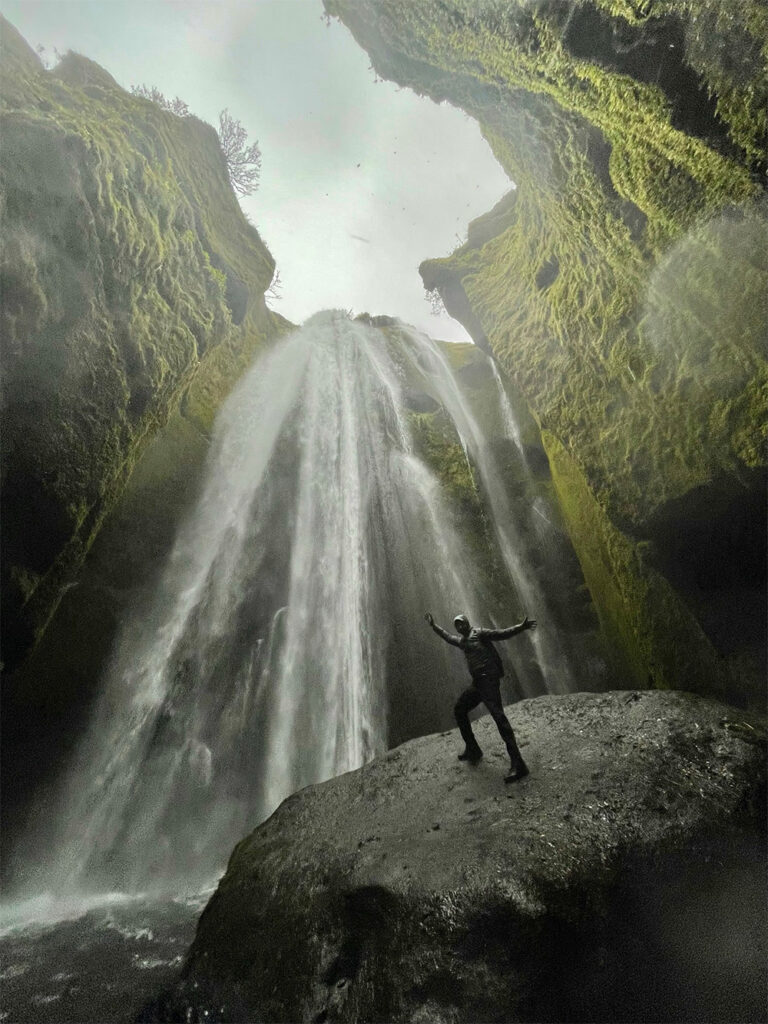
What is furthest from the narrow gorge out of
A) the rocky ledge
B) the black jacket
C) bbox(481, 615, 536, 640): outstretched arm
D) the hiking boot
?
bbox(481, 615, 536, 640): outstretched arm

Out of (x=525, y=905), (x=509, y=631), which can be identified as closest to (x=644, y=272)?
(x=509, y=631)

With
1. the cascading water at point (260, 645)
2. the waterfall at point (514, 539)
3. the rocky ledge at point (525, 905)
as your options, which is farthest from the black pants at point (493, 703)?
the waterfall at point (514, 539)

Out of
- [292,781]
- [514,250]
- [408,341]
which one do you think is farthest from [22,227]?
[408,341]

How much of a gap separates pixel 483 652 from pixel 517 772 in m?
1.25

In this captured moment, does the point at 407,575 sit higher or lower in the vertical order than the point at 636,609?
higher

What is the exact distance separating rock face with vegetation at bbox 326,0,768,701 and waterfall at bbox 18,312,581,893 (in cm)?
408

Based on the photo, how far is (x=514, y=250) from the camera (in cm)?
1364

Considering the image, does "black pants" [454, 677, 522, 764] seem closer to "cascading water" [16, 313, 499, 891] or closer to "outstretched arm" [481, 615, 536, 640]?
"outstretched arm" [481, 615, 536, 640]

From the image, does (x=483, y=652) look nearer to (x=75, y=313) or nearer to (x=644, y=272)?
(x=644, y=272)

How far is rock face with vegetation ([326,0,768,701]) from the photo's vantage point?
4.86 metres

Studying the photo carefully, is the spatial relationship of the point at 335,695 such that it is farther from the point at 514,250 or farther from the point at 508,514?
the point at 514,250

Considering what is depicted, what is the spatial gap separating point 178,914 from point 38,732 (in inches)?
207

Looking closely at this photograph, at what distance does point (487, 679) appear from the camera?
5102 millimetres

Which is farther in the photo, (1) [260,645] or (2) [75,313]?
(1) [260,645]
